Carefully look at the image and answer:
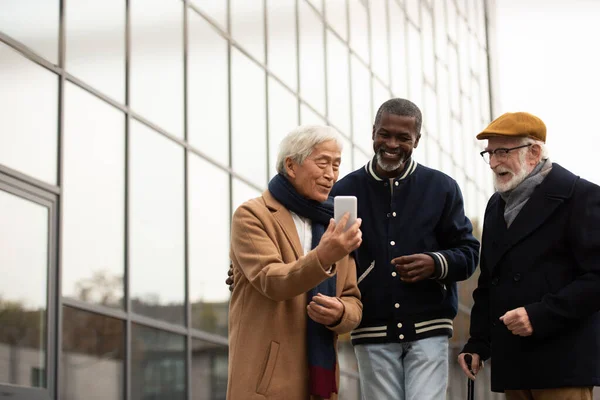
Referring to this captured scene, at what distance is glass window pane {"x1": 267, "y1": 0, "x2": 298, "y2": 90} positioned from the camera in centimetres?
1564

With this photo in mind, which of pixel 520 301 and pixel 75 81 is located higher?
pixel 75 81

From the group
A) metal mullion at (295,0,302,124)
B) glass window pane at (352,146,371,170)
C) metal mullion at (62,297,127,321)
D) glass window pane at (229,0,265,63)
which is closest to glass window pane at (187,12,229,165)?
glass window pane at (229,0,265,63)

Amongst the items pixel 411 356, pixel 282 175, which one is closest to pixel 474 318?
pixel 411 356

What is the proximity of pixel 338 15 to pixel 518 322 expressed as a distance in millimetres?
14383

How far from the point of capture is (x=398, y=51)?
23.6m

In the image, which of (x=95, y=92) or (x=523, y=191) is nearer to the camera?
(x=523, y=191)

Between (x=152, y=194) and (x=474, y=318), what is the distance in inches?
250

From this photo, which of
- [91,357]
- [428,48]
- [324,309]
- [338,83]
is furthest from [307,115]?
[324,309]

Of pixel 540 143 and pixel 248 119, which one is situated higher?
pixel 248 119

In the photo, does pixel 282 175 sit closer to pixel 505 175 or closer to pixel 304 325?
pixel 304 325

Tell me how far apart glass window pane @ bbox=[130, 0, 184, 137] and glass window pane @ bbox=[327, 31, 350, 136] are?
5798mm

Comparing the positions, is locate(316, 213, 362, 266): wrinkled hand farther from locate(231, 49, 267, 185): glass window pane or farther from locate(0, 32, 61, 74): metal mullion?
locate(231, 49, 267, 185): glass window pane

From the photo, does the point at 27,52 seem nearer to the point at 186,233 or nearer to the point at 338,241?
the point at 186,233

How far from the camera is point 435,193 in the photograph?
19.7ft
